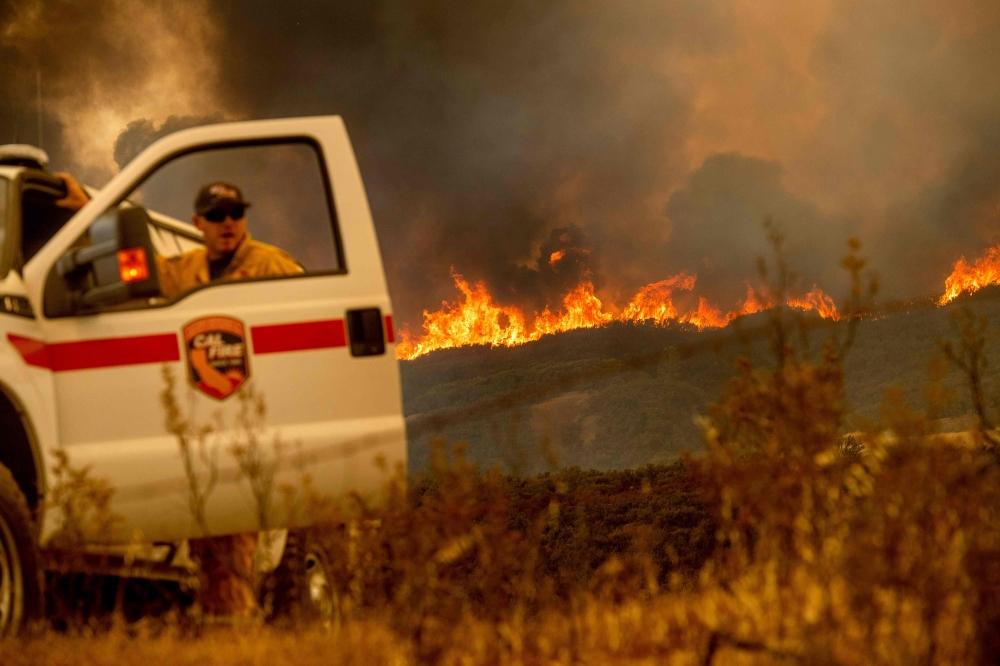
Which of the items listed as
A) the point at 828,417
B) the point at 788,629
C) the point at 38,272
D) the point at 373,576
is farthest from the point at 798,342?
the point at 38,272

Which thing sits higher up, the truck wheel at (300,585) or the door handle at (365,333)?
the door handle at (365,333)

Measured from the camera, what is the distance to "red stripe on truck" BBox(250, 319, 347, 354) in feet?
20.6

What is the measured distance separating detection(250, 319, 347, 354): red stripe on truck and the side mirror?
0.60 metres

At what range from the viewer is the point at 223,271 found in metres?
6.66

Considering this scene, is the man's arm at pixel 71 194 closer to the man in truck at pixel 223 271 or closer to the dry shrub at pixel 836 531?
the man in truck at pixel 223 271

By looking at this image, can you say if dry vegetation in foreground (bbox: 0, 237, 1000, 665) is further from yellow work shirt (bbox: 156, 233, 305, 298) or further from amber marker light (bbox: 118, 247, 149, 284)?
amber marker light (bbox: 118, 247, 149, 284)

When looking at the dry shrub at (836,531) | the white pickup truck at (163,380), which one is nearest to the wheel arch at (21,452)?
the white pickup truck at (163,380)

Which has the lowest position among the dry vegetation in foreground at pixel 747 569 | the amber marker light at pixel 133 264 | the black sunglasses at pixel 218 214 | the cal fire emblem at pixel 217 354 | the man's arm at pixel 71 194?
the dry vegetation in foreground at pixel 747 569

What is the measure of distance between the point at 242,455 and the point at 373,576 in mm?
723

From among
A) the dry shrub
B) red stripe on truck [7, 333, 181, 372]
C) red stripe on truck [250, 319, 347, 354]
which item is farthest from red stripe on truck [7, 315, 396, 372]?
the dry shrub

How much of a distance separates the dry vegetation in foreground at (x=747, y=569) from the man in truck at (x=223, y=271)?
0.70 ft

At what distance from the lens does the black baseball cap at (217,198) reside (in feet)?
22.0

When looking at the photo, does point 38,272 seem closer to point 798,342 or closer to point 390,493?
point 390,493

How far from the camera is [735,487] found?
550 cm
